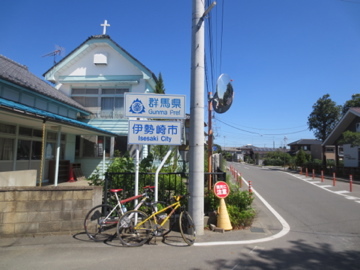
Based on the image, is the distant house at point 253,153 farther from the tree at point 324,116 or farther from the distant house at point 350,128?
the distant house at point 350,128

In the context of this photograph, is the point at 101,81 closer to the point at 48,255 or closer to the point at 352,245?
the point at 48,255

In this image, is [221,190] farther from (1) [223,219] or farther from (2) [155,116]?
(2) [155,116]

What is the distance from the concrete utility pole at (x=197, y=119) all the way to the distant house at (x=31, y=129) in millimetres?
4480

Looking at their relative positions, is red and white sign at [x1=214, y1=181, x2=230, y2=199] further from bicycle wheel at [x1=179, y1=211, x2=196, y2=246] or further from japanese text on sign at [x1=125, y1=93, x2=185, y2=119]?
japanese text on sign at [x1=125, y1=93, x2=185, y2=119]

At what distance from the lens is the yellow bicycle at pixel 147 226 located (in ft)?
15.7

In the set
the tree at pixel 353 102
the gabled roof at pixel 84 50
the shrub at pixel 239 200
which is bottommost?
the shrub at pixel 239 200

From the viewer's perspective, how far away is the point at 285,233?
5.59 meters

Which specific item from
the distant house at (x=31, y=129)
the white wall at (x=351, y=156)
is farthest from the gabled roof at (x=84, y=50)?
the white wall at (x=351, y=156)

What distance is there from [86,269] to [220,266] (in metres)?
2.05

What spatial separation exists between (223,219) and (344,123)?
26.0 metres

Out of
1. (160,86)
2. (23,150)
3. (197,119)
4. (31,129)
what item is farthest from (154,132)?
(160,86)

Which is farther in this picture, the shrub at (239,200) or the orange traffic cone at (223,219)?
the shrub at (239,200)

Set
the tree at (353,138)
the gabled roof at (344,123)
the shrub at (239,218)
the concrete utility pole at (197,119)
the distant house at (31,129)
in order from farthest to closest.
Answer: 1. the gabled roof at (344,123)
2. the tree at (353,138)
3. the distant house at (31,129)
4. the shrub at (239,218)
5. the concrete utility pole at (197,119)

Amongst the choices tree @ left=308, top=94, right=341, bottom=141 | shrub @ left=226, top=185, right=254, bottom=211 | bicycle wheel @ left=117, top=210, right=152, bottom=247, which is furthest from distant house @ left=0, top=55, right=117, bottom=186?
tree @ left=308, top=94, right=341, bottom=141
